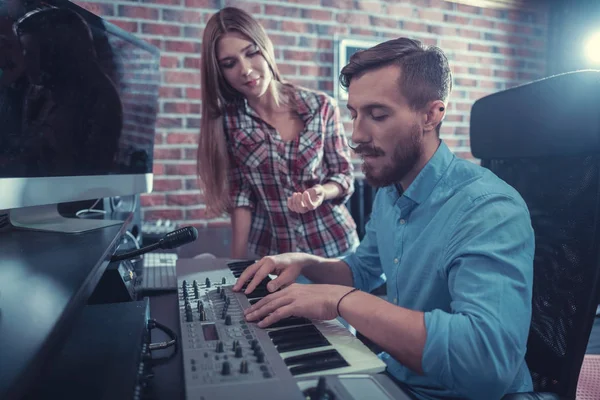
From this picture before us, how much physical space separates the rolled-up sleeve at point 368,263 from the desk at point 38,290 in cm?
61

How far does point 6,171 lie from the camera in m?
0.81

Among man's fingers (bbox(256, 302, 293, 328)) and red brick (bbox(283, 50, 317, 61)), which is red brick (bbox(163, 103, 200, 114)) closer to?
red brick (bbox(283, 50, 317, 61))

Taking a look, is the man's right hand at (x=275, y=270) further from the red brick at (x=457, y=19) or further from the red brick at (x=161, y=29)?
the red brick at (x=457, y=19)

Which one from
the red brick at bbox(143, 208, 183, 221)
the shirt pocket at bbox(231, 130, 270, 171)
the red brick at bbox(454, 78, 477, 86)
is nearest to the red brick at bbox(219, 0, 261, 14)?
the shirt pocket at bbox(231, 130, 270, 171)

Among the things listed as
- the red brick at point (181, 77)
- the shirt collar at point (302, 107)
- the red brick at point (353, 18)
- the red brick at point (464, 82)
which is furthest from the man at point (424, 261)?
the red brick at point (464, 82)

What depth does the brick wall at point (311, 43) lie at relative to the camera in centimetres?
220

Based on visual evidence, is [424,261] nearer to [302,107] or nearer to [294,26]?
[302,107]

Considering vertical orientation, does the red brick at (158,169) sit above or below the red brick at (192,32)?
below

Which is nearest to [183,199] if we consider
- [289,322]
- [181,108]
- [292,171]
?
[181,108]

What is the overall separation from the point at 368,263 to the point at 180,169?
133 cm

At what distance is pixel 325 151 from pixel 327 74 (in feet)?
2.90

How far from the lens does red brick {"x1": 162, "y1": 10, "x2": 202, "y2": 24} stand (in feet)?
7.13

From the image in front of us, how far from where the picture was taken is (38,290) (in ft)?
1.94

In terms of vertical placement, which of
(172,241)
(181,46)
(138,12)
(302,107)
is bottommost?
(172,241)
